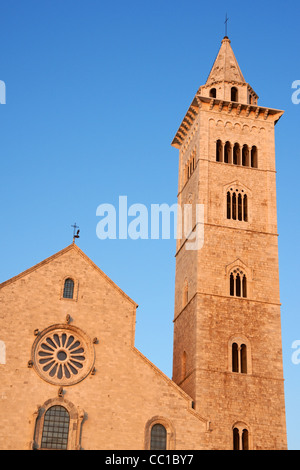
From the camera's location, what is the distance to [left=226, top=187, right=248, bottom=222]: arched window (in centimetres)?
4119

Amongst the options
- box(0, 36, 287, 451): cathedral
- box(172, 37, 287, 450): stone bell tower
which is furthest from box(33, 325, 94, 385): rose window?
box(172, 37, 287, 450): stone bell tower

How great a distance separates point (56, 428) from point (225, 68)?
2733 cm

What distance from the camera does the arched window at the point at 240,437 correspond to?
1348 inches

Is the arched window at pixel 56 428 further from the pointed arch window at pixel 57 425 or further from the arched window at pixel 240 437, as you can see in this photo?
the arched window at pixel 240 437

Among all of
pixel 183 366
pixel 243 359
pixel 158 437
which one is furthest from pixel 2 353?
pixel 243 359

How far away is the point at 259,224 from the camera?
1618 inches

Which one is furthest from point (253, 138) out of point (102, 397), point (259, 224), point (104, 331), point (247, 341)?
point (102, 397)

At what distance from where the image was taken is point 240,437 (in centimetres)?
3431

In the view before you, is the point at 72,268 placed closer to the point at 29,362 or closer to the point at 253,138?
the point at 29,362

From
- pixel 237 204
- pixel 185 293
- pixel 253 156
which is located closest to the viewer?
pixel 185 293

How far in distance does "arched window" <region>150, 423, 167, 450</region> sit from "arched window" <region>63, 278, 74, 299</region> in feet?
25.0

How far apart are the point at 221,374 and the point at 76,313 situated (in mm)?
8265

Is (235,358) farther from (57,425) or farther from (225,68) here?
(225,68)

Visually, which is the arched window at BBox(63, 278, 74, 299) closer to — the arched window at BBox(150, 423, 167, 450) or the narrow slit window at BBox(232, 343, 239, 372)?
the arched window at BBox(150, 423, 167, 450)
